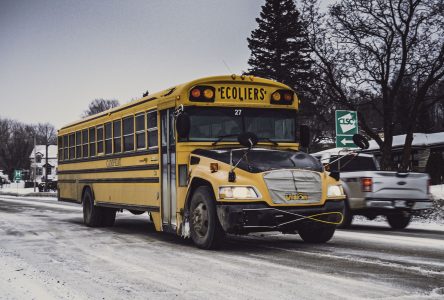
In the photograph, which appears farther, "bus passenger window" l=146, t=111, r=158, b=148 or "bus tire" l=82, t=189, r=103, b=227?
"bus tire" l=82, t=189, r=103, b=227

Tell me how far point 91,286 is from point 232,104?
4.56 m

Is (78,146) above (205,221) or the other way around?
above

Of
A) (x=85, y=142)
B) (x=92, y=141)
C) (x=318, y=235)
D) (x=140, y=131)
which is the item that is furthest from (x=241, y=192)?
(x=85, y=142)

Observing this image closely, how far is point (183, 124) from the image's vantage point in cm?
916

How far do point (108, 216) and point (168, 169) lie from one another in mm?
4660

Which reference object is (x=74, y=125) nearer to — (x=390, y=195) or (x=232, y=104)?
(x=232, y=104)

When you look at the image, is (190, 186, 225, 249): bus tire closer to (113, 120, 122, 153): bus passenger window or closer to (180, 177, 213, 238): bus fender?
(180, 177, 213, 238): bus fender

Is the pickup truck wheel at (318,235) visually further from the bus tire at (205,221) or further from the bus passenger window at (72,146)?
the bus passenger window at (72,146)

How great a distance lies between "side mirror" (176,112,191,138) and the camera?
916cm

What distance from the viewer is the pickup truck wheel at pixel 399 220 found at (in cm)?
1362

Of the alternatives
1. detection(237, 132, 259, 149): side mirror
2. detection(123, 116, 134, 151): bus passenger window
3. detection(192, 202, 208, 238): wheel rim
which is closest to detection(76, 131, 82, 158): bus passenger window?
detection(123, 116, 134, 151): bus passenger window

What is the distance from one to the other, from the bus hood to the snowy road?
1.23m

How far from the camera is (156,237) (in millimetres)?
11422

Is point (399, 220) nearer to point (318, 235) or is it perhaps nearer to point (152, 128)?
point (318, 235)
